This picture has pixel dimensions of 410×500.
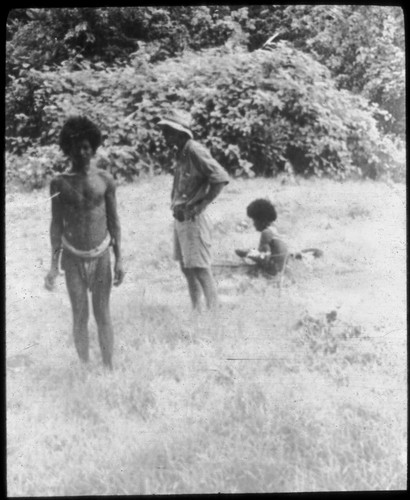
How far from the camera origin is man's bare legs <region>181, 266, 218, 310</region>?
3.72 metres

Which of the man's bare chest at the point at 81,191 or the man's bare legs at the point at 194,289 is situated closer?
the man's bare chest at the point at 81,191

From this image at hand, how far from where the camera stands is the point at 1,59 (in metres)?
3.78

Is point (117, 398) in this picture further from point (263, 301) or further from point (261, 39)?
point (261, 39)

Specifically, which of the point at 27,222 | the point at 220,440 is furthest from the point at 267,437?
the point at 27,222

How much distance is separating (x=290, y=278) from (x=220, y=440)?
92 centimetres

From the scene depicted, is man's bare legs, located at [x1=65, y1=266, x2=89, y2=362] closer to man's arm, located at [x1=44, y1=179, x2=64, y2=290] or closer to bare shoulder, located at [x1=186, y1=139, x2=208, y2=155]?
man's arm, located at [x1=44, y1=179, x2=64, y2=290]

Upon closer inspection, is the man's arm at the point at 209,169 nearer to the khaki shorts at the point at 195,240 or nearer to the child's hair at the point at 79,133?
the khaki shorts at the point at 195,240

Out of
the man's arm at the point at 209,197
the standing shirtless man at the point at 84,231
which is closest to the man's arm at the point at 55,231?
the standing shirtless man at the point at 84,231

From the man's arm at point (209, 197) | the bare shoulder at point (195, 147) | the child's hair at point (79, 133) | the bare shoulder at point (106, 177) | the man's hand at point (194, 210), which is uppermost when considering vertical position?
the child's hair at point (79, 133)

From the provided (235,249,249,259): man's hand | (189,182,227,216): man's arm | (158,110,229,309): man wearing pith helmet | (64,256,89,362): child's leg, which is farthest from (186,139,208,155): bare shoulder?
(64,256,89,362): child's leg

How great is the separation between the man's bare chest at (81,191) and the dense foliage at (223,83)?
0.12 metres

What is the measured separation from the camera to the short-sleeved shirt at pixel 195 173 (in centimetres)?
367

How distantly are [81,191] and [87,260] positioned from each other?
36cm

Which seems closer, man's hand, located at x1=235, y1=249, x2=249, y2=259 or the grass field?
the grass field
